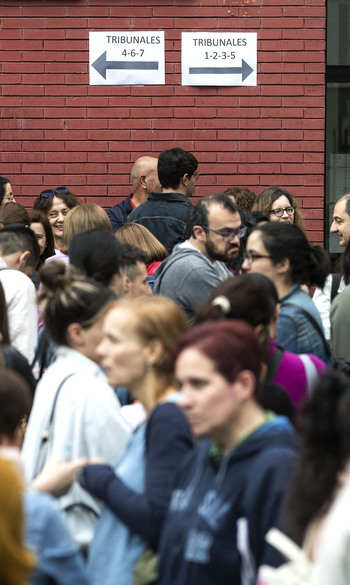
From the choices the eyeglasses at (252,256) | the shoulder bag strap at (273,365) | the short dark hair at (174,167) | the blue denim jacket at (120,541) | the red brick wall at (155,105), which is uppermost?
the red brick wall at (155,105)

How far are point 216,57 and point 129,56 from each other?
77 centimetres

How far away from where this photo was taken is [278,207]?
8.01 metres

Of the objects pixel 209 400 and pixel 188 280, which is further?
pixel 188 280

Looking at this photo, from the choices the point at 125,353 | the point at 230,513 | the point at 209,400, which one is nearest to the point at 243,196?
the point at 125,353

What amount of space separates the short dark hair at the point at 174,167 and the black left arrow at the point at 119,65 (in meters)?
1.73

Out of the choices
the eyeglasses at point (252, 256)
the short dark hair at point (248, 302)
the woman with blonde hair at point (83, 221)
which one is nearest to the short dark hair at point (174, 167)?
the woman with blonde hair at point (83, 221)

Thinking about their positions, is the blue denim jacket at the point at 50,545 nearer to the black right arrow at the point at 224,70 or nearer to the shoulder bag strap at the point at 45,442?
the shoulder bag strap at the point at 45,442

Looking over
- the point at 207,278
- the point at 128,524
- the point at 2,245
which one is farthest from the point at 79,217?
the point at 128,524

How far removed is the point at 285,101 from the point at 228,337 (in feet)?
21.8

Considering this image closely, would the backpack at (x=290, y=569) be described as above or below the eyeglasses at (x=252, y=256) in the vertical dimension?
below

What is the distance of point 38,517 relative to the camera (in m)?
2.90

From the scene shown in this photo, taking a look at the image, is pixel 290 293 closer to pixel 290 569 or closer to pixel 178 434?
pixel 178 434

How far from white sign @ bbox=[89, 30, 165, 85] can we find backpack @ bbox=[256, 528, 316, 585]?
23.4 ft

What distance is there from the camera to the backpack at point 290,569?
8.46 ft
